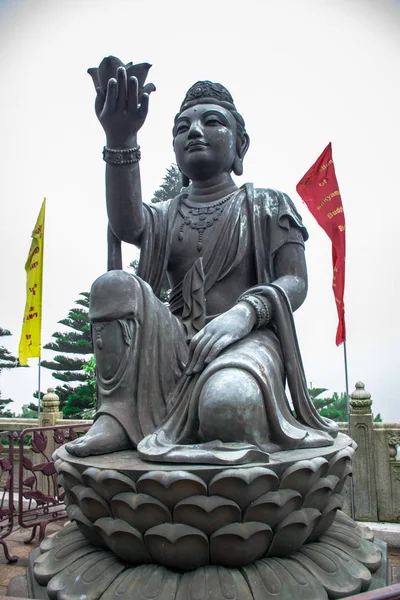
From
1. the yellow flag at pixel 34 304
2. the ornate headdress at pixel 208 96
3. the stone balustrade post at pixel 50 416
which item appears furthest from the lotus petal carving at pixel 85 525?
the yellow flag at pixel 34 304

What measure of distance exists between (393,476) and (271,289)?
187 inches

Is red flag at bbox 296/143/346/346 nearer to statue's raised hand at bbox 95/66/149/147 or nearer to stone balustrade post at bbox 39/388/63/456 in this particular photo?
stone balustrade post at bbox 39/388/63/456

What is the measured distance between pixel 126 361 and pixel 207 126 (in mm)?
1678

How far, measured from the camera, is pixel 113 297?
2.46 metres

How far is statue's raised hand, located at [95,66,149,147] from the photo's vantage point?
2.73 metres

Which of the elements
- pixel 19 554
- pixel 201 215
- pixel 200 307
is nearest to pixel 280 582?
pixel 200 307

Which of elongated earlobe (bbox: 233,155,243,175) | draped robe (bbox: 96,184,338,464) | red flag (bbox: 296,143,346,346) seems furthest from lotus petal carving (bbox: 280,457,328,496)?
red flag (bbox: 296,143,346,346)

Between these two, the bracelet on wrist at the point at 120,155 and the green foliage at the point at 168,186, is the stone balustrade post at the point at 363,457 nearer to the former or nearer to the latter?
the bracelet on wrist at the point at 120,155

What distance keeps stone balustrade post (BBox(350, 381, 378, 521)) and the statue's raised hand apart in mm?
4798

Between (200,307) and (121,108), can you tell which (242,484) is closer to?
Result: (200,307)

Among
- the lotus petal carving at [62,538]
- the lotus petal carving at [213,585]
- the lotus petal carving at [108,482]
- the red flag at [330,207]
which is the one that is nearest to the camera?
the lotus petal carving at [213,585]

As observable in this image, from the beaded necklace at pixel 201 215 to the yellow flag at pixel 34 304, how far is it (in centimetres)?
568

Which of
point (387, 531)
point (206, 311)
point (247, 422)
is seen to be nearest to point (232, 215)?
point (206, 311)

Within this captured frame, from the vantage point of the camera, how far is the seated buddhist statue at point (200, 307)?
7.36 ft
